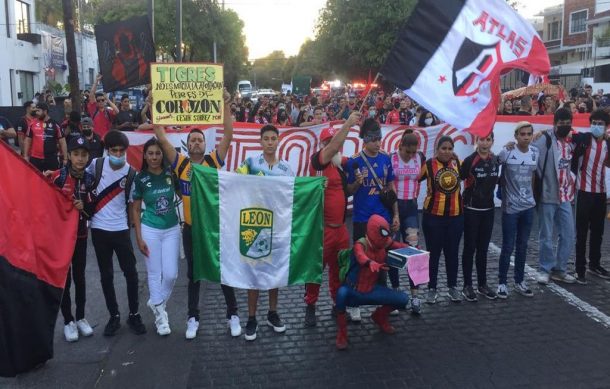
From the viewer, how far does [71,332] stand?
5.31 m

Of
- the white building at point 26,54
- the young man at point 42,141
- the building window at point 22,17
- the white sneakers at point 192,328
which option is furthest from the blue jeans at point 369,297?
the building window at point 22,17

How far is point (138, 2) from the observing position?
132 feet

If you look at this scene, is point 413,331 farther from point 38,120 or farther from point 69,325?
point 38,120

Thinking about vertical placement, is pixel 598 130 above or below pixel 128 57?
below

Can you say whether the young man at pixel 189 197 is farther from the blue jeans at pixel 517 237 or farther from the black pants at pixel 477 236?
the blue jeans at pixel 517 237

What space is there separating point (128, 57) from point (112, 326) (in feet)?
14.0

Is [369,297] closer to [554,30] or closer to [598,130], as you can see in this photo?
[598,130]

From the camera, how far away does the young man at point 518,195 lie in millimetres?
6250

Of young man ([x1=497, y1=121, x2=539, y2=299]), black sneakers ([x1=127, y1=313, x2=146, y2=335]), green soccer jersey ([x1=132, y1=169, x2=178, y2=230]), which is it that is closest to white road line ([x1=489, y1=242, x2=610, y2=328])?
young man ([x1=497, y1=121, x2=539, y2=299])

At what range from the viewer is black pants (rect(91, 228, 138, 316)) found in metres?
5.29

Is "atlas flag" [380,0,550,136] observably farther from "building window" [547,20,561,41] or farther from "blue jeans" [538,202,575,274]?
"building window" [547,20,561,41]

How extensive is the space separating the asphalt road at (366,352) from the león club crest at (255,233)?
0.79 meters

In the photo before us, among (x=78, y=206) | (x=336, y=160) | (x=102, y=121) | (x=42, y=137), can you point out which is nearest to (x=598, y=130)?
(x=336, y=160)

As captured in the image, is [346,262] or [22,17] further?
[22,17]
